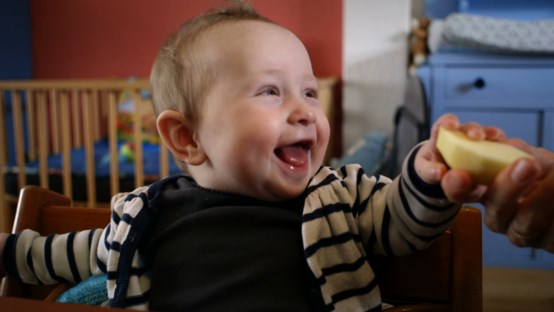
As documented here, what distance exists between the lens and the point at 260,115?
744 millimetres

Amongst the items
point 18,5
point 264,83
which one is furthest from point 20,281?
point 18,5

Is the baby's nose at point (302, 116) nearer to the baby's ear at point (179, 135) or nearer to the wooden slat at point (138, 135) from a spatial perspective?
the baby's ear at point (179, 135)

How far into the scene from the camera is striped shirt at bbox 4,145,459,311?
25.9 inches

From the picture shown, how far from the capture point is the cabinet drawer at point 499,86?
Answer: 7.17ft

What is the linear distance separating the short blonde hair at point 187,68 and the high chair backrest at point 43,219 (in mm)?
209

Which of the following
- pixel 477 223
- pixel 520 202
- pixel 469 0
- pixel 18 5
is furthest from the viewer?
pixel 18 5

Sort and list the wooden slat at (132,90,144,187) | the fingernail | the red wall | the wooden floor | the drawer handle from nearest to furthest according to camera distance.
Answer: the fingernail
the wooden floor
the drawer handle
the wooden slat at (132,90,144,187)
the red wall

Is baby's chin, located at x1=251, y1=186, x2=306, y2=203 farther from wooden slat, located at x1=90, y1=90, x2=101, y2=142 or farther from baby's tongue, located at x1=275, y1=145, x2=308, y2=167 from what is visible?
wooden slat, located at x1=90, y1=90, x2=101, y2=142

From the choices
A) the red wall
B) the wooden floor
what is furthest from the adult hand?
the red wall

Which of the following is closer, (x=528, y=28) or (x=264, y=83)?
(x=264, y=83)

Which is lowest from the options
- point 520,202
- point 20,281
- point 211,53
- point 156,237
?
point 20,281

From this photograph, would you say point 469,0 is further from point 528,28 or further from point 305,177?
point 305,177

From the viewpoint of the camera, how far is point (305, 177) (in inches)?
29.5

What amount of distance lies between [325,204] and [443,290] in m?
0.20
